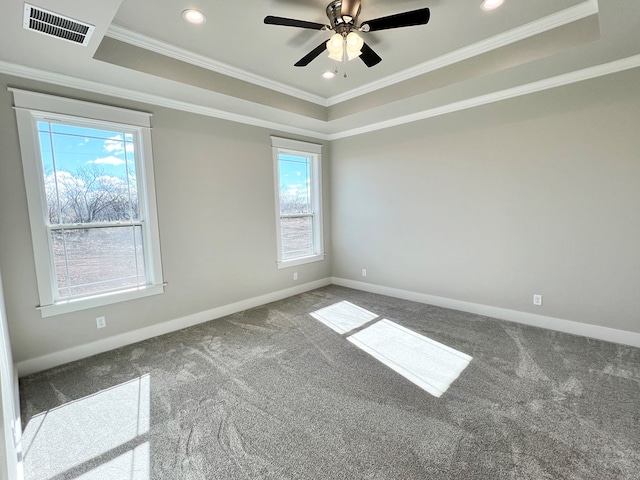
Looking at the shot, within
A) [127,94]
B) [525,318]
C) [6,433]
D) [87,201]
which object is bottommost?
[525,318]

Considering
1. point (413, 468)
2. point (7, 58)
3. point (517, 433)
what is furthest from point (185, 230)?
point (517, 433)

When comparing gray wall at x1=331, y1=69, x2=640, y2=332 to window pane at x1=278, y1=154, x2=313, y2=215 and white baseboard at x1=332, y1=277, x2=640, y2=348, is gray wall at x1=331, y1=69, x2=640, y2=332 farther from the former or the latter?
window pane at x1=278, y1=154, x2=313, y2=215

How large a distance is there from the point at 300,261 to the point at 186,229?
1.93 m

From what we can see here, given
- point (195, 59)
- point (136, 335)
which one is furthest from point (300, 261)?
point (195, 59)

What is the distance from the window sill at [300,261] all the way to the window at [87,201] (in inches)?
71.0

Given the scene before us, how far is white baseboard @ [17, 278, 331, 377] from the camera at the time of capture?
2.68 m

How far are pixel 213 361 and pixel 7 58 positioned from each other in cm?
305

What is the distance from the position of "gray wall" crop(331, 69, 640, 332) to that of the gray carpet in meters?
0.61

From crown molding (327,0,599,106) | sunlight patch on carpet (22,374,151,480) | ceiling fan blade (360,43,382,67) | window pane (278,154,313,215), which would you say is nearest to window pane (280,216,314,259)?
window pane (278,154,313,215)

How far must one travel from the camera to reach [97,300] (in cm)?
294

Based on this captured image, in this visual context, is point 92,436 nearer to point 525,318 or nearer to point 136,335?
point 136,335

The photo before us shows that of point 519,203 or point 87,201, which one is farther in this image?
point 519,203

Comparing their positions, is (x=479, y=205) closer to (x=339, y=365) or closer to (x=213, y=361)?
(x=339, y=365)

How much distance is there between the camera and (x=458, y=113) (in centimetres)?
372
